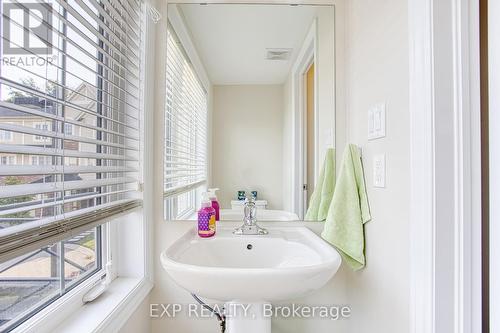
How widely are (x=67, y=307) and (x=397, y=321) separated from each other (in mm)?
1041

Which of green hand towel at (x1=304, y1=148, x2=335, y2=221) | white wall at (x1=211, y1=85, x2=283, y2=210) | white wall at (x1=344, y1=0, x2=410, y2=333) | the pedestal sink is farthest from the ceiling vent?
the pedestal sink

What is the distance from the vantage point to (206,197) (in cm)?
123

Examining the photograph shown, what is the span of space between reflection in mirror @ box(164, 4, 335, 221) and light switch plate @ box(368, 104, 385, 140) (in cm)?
28

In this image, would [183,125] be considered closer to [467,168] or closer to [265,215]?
[265,215]

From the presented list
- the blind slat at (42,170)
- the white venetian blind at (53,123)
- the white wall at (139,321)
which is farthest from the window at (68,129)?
the white wall at (139,321)

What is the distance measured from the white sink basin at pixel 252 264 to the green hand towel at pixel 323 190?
98mm

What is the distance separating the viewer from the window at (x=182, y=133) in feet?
4.35

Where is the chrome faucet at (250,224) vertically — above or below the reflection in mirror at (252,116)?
below

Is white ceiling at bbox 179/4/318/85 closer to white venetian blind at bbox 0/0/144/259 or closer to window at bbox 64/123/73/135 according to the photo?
white venetian blind at bbox 0/0/144/259

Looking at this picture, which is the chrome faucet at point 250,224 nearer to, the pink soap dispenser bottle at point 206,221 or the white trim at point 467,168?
the pink soap dispenser bottle at point 206,221

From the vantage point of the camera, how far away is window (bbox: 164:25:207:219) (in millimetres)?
1325

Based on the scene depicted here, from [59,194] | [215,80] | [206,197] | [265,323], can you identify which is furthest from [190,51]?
[265,323]

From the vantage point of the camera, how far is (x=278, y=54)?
1.36 m

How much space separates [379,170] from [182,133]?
2.91ft
